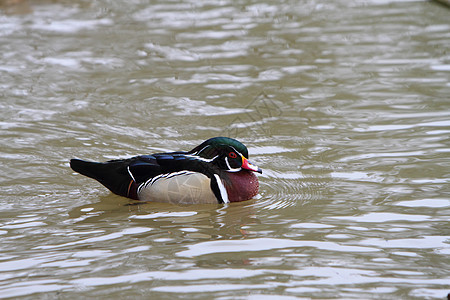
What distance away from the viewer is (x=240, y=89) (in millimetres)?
11062

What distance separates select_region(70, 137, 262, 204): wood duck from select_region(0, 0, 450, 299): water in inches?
6.0

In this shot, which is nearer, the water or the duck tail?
the water

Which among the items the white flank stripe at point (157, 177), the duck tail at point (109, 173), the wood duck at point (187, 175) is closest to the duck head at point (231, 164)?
the wood duck at point (187, 175)

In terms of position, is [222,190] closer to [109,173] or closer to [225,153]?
[225,153]

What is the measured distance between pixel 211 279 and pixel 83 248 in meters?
1.33

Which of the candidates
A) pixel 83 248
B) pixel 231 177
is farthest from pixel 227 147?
pixel 83 248

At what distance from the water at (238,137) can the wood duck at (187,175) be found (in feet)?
0.50

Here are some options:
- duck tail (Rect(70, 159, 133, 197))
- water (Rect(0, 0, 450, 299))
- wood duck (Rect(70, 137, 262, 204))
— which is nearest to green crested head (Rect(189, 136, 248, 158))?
wood duck (Rect(70, 137, 262, 204))

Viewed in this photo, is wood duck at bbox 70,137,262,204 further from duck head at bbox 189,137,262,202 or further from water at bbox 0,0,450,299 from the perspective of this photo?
water at bbox 0,0,450,299

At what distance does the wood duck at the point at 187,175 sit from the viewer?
735 cm

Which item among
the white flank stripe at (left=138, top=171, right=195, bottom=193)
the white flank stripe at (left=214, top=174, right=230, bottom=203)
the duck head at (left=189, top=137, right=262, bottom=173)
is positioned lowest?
the white flank stripe at (left=214, top=174, right=230, bottom=203)

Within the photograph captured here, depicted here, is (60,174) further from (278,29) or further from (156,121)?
(278,29)

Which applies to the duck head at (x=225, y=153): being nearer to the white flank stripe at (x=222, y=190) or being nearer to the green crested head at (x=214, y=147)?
the green crested head at (x=214, y=147)

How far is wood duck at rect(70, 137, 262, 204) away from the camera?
7352 mm
